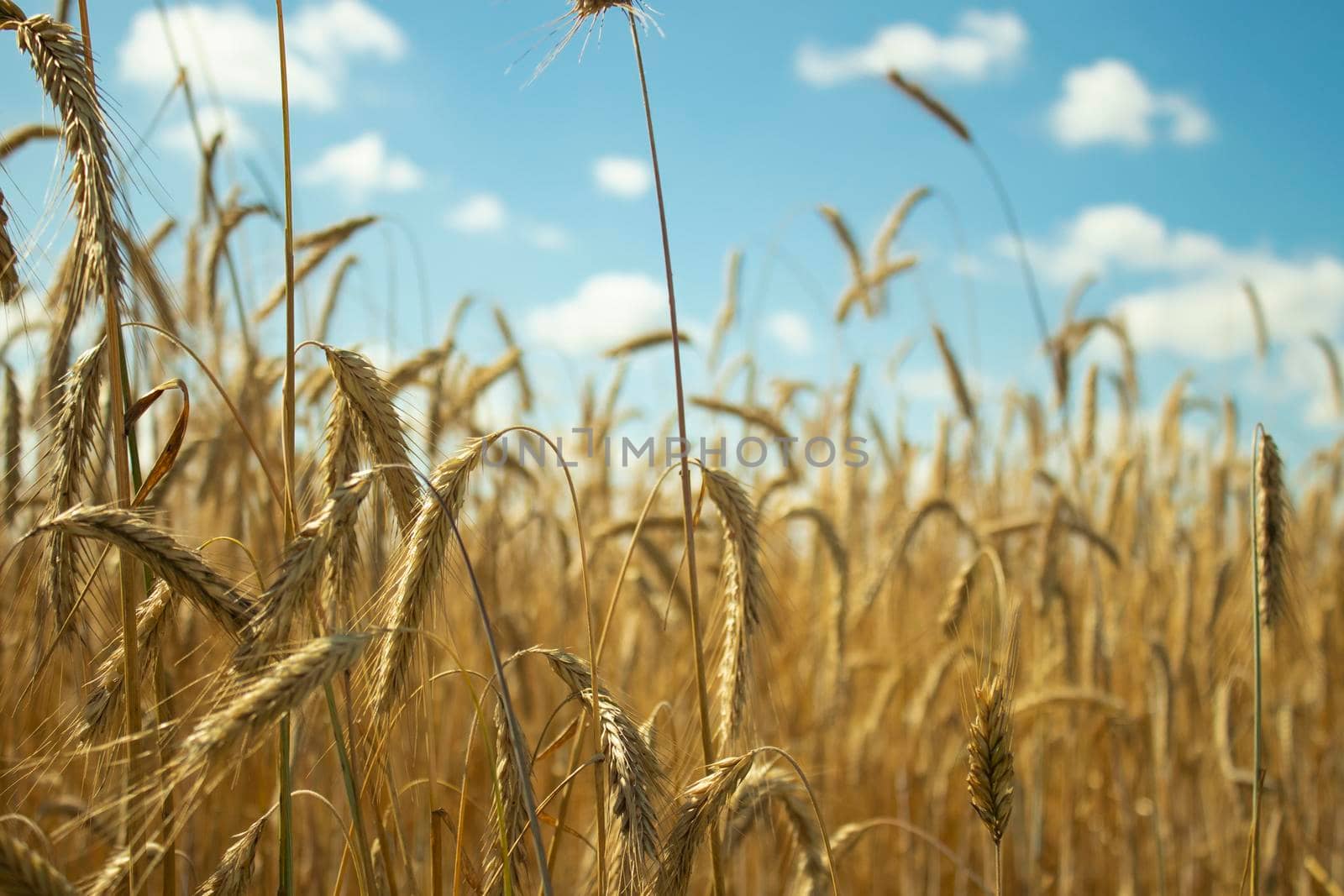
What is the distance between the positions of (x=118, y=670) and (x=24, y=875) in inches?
16.2

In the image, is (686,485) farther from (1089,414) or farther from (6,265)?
(1089,414)

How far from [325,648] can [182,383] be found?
1.65 ft

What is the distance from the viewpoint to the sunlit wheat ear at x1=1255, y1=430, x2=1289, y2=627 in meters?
1.57

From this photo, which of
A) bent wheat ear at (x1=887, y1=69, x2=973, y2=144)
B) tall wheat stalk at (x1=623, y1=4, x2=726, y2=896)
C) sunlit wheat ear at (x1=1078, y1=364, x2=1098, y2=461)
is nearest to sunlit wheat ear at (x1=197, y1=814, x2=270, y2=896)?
tall wheat stalk at (x1=623, y1=4, x2=726, y2=896)

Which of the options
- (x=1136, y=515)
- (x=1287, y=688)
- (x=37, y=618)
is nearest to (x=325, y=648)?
(x=37, y=618)

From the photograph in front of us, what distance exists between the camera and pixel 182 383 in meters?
1.16

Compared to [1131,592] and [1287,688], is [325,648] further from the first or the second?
[1287,688]

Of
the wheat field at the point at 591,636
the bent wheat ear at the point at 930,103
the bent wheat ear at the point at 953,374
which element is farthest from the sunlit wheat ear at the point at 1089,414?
the bent wheat ear at the point at 930,103

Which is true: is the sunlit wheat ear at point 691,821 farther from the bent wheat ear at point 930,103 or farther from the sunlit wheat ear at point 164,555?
the bent wheat ear at point 930,103

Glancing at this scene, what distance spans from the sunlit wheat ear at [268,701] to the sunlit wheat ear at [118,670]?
354mm

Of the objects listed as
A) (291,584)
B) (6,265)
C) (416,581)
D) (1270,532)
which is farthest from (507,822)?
(1270,532)

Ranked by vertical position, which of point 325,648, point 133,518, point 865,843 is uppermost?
point 133,518

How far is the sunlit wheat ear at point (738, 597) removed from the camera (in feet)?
4.47

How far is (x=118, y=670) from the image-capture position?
121 cm
